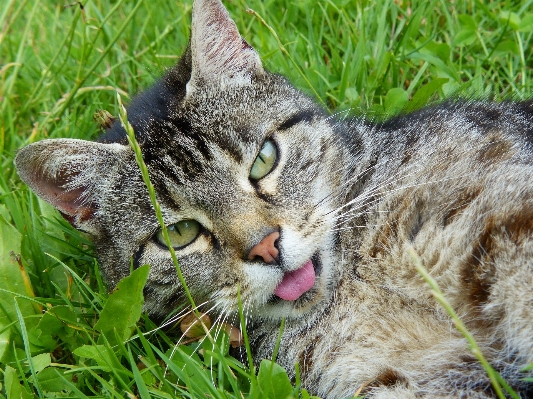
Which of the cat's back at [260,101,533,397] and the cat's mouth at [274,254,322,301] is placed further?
the cat's mouth at [274,254,322,301]

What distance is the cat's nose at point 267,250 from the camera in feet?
7.56

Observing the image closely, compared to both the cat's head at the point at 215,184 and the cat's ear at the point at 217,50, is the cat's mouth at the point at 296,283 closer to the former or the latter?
the cat's head at the point at 215,184

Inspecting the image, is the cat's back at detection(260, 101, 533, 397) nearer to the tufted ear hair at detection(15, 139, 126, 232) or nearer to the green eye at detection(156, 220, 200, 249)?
the green eye at detection(156, 220, 200, 249)

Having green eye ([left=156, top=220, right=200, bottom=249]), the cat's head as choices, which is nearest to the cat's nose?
the cat's head

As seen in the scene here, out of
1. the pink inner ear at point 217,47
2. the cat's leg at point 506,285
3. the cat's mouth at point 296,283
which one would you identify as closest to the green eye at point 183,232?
the cat's mouth at point 296,283

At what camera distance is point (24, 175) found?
271 cm

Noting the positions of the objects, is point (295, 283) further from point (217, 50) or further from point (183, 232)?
point (217, 50)

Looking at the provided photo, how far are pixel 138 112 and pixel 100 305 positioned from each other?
100 centimetres

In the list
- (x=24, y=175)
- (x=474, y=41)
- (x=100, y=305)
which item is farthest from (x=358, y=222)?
(x=474, y=41)

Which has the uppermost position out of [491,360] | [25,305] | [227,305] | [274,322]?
[25,305]

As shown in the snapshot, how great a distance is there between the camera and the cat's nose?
90.7 inches

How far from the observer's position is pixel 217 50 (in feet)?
9.34

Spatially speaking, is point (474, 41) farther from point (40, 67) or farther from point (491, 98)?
point (40, 67)

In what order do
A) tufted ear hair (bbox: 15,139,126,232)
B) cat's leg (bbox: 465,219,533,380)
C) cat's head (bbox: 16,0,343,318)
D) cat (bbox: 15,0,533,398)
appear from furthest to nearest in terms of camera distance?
1. tufted ear hair (bbox: 15,139,126,232)
2. cat's head (bbox: 16,0,343,318)
3. cat (bbox: 15,0,533,398)
4. cat's leg (bbox: 465,219,533,380)
